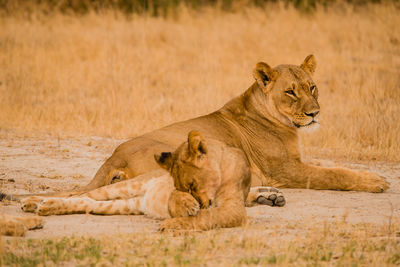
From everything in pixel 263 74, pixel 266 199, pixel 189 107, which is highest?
pixel 263 74

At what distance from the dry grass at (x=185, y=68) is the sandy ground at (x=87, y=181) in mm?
680

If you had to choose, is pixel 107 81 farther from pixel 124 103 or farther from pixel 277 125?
pixel 277 125

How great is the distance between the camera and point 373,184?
6211 mm

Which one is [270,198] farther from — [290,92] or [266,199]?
[290,92]

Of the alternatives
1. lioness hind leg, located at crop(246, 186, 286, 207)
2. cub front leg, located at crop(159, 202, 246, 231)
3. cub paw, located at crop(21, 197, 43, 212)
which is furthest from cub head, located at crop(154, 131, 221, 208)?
cub paw, located at crop(21, 197, 43, 212)

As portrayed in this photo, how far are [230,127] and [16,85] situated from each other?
5.37m

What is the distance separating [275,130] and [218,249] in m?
2.83

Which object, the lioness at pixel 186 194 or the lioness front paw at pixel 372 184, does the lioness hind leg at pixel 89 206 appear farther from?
the lioness front paw at pixel 372 184

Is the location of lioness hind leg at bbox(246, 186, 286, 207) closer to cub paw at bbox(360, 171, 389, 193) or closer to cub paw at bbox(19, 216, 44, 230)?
cub paw at bbox(360, 171, 389, 193)

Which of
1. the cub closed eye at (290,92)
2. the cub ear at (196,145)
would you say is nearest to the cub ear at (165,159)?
the cub ear at (196,145)

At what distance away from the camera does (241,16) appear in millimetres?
16031

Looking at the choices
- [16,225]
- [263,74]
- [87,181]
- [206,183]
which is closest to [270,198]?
[206,183]

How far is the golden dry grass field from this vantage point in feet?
12.9

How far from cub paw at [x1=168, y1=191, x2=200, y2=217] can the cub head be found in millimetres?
66
